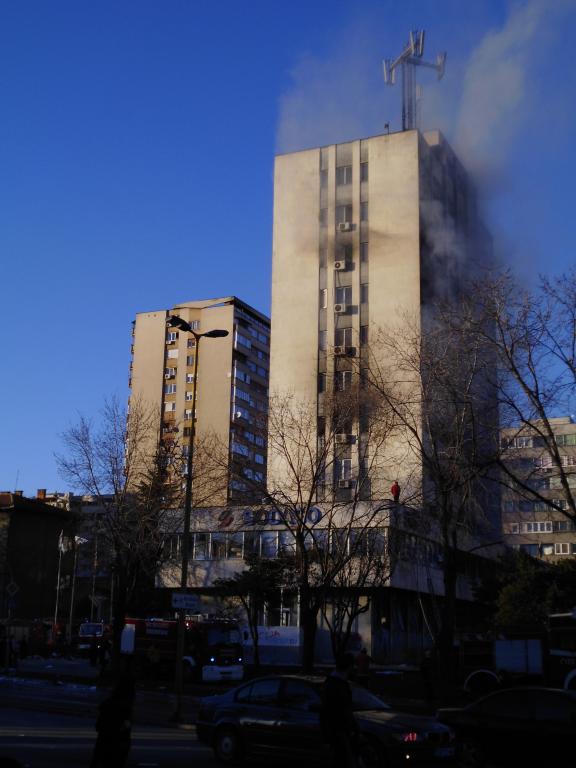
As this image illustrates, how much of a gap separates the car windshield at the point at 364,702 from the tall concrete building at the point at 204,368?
2940 inches

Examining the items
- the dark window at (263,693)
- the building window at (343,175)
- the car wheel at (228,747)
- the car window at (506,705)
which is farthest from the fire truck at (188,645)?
the building window at (343,175)

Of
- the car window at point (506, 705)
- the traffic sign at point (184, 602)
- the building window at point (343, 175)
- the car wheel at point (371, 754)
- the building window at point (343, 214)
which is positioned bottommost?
the car wheel at point (371, 754)

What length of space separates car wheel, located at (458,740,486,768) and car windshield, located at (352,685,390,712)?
1335mm

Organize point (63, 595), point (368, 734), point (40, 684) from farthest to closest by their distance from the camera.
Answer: point (63, 595) → point (40, 684) → point (368, 734)

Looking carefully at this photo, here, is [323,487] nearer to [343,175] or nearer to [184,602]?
[184,602]

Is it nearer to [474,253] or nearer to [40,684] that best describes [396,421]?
[40,684]

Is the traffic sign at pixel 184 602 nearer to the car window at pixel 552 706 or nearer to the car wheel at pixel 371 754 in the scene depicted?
the car wheel at pixel 371 754

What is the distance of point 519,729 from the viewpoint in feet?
39.7

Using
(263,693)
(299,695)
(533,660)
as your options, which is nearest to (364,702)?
(299,695)

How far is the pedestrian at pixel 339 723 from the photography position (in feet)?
29.3

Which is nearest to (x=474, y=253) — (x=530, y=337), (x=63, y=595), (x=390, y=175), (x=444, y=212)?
(x=444, y=212)

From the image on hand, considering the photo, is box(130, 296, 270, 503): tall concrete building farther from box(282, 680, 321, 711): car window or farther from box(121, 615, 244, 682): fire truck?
box(282, 680, 321, 711): car window

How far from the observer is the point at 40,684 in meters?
28.3

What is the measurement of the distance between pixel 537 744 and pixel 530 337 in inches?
472
